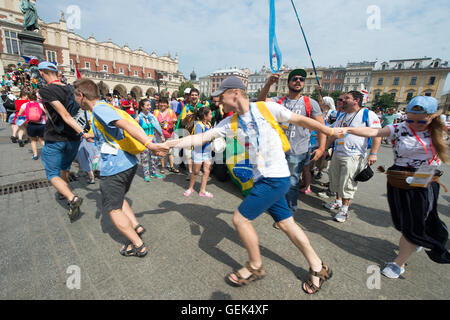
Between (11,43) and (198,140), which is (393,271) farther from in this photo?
(11,43)

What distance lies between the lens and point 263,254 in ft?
8.64

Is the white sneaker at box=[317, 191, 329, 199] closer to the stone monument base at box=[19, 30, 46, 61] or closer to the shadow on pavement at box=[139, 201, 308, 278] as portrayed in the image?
the shadow on pavement at box=[139, 201, 308, 278]

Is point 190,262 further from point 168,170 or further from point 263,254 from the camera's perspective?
point 168,170

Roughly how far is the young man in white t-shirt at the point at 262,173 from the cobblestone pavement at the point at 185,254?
283 mm

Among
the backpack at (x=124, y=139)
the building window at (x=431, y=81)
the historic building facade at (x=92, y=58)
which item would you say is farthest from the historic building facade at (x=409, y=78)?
the backpack at (x=124, y=139)

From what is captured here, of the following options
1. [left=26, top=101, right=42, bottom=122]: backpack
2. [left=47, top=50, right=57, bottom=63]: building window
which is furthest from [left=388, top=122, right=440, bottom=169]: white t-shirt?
[left=47, top=50, right=57, bottom=63]: building window

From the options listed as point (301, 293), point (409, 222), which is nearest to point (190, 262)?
point (301, 293)

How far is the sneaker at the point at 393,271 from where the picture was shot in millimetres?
2301

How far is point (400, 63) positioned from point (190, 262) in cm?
8156

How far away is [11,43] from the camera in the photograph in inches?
1287

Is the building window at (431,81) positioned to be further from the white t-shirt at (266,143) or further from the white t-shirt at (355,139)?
the white t-shirt at (266,143)

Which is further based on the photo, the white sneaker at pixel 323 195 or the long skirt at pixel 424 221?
the white sneaker at pixel 323 195
